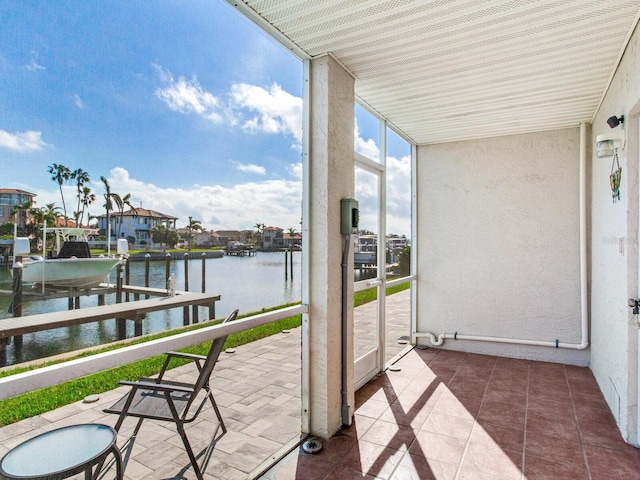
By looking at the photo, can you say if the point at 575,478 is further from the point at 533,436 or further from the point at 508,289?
the point at 508,289

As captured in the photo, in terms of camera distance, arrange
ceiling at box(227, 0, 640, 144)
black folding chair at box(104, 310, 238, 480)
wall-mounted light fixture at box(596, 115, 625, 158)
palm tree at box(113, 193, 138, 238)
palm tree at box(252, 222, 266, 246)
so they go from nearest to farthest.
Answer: palm tree at box(113, 193, 138, 238) → black folding chair at box(104, 310, 238, 480) → ceiling at box(227, 0, 640, 144) → palm tree at box(252, 222, 266, 246) → wall-mounted light fixture at box(596, 115, 625, 158)

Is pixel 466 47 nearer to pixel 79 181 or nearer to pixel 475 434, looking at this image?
pixel 79 181

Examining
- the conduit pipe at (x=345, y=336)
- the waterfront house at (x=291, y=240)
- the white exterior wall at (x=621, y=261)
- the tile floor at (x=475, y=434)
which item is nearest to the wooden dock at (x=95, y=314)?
the waterfront house at (x=291, y=240)

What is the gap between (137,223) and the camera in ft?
5.82

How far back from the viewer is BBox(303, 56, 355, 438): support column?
2734 millimetres

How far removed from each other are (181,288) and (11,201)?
2.92 ft

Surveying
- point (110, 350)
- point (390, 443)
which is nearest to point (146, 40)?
point (110, 350)

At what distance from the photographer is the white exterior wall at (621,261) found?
103 inches

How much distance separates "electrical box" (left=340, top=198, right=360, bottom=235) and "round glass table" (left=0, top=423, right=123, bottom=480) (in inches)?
74.3

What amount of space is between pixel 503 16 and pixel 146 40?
79.7 inches

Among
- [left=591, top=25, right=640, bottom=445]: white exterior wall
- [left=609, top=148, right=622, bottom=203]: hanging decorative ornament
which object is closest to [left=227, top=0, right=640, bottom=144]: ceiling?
[left=591, top=25, right=640, bottom=445]: white exterior wall

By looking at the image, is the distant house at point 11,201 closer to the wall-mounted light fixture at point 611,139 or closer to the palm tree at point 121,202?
the palm tree at point 121,202

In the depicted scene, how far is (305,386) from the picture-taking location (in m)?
2.78

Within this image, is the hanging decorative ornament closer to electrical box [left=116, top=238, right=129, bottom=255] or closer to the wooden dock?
the wooden dock
